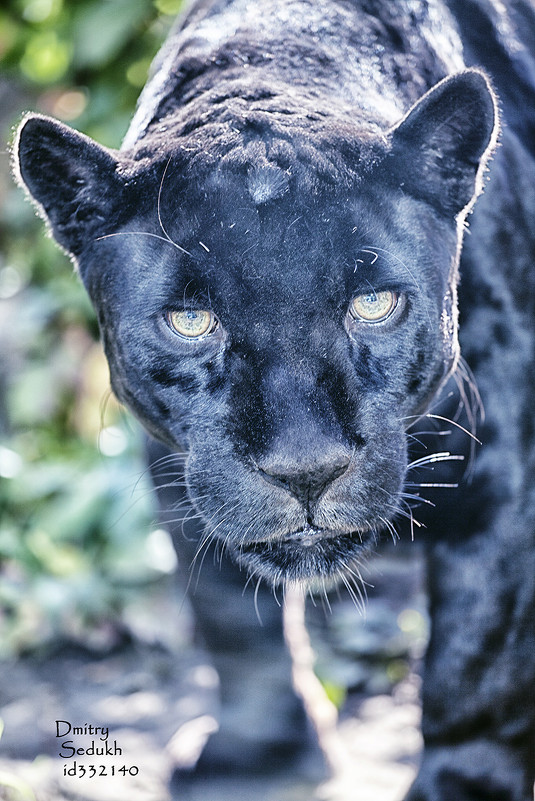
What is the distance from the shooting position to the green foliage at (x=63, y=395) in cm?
340

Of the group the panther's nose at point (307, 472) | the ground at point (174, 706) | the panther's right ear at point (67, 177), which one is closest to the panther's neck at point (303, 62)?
the panther's right ear at point (67, 177)

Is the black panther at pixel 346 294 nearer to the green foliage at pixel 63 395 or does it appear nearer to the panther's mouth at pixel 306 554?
the panther's mouth at pixel 306 554

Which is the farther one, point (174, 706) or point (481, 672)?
point (174, 706)

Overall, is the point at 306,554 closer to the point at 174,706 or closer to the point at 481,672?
the point at 481,672

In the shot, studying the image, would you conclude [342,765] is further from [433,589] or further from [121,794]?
[433,589]

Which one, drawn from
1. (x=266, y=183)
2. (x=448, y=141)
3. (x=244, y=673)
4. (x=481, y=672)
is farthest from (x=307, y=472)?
(x=244, y=673)

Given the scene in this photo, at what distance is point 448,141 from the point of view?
5.63ft

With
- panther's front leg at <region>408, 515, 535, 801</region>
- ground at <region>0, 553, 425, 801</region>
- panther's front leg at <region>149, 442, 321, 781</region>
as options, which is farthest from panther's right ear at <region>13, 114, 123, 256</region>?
ground at <region>0, 553, 425, 801</region>

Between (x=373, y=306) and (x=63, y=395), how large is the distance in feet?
10.5

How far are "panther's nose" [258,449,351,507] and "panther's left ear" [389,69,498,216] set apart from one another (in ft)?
1.69

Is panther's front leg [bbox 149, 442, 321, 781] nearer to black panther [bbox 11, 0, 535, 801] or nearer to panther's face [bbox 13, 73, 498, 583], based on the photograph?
black panther [bbox 11, 0, 535, 801]

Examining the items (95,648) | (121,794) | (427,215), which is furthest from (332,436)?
(95,648)

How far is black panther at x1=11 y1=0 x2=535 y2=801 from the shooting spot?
1.58 meters

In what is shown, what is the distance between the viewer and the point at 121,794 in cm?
247
